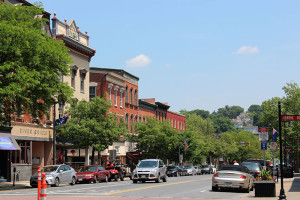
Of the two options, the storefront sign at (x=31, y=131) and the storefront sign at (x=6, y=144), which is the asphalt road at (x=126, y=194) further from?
the storefront sign at (x=31, y=131)

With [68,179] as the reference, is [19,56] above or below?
above

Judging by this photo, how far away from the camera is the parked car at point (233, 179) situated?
2455 cm

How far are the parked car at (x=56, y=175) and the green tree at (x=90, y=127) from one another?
10227 millimetres

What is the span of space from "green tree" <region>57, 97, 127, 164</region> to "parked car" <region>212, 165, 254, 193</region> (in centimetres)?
2128

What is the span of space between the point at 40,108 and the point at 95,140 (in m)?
14.8

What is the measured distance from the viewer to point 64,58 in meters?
30.8

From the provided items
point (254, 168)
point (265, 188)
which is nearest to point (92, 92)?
point (254, 168)

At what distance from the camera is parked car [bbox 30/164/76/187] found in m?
31.4

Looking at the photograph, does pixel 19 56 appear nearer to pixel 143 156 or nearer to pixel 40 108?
pixel 40 108

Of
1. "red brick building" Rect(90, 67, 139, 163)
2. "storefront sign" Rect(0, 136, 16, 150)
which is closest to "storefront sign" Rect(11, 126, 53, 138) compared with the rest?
"storefront sign" Rect(0, 136, 16, 150)

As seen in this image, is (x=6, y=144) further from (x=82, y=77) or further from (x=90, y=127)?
(x=82, y=77)

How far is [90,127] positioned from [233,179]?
22744mm

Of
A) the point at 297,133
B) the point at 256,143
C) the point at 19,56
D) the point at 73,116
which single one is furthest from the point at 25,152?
the point at 256,143

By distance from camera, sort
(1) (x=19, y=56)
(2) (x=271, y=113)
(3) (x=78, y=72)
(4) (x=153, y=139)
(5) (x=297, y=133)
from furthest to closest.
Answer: (2) (x=271, y=113) → (5) (x=297, y=133) → (4) (x=153, y=139) → (3) (x=78, y=72) → (1) (x=19, y=56)
